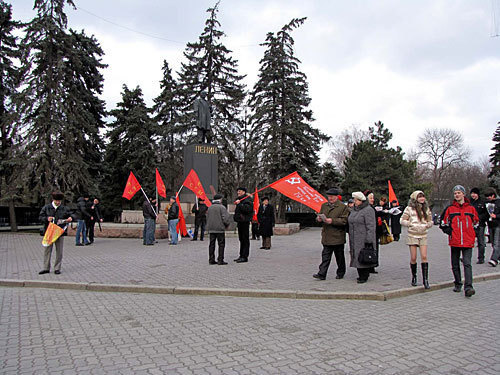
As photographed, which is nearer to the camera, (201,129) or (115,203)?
(201,129)

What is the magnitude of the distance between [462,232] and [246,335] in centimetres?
453

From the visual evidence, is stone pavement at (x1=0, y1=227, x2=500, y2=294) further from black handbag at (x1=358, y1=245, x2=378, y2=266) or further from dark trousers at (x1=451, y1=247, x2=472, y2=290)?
dark trousers at (x1=451, y1=247, x2=472, y2=290)

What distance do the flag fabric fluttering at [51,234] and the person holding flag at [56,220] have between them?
0.06 meters

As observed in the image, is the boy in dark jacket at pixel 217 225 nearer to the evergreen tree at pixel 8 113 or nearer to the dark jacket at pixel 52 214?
the dark jacket at pixel 52 214

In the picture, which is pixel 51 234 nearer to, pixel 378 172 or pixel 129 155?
pixel 129 155

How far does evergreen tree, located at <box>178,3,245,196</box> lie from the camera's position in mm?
33469

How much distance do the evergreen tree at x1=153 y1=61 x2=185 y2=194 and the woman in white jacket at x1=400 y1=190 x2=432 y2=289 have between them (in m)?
27.8

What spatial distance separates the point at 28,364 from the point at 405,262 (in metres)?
9.47

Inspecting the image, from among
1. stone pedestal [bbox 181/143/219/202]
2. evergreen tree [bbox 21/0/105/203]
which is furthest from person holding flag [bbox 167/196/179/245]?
evergreen tree [bbox 21/0/105/203]

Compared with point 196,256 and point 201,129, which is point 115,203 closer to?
point 201,129

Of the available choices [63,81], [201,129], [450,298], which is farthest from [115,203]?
[450,298]

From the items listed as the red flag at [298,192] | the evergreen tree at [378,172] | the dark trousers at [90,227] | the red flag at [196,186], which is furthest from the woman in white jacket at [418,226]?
the evergreen tree at [378,172]

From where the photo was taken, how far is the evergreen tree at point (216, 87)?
3347 centimetres

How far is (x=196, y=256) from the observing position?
11828 millimetres
